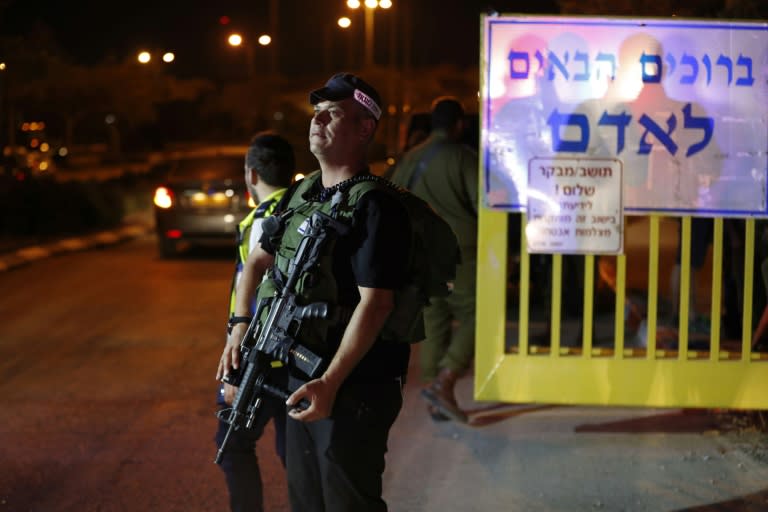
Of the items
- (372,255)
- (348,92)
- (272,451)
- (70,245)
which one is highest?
(348,92)

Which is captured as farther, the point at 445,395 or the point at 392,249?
the point at 445,395

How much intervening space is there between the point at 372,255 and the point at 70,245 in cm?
1498

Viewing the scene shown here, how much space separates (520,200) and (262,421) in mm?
2195

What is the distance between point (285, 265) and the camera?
145 inches

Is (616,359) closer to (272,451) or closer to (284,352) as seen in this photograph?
(272,451)

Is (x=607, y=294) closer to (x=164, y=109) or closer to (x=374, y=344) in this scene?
(x=374, y=344)

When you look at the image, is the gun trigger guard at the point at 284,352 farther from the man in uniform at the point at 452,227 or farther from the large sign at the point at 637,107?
the man in uniform at the point at 452,227

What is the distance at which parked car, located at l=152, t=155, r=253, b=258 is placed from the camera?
15.7 meters

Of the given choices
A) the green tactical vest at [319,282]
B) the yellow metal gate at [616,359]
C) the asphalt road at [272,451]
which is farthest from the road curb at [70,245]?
the green tactical vest at [319,282]

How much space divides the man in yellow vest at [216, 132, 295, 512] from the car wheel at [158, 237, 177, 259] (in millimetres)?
11275

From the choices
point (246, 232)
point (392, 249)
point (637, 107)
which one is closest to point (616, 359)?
point (637, 107)

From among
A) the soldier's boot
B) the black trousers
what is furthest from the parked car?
the black trousers

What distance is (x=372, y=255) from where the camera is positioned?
3.46m

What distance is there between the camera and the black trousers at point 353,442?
3586 mm
